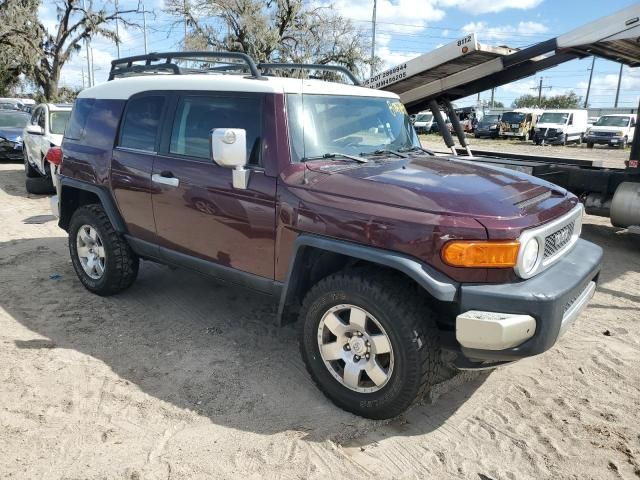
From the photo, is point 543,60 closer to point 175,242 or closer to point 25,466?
point 175,242

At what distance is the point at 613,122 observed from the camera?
2728 cm

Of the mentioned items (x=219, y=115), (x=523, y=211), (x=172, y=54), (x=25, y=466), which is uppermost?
(x=172, y=54)

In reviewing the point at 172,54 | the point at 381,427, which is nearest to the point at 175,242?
the point at 172,54

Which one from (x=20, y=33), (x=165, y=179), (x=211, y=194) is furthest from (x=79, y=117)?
(x=20, y=33)

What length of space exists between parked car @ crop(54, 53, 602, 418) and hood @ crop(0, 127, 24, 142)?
11928mm

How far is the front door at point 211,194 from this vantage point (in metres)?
3.57

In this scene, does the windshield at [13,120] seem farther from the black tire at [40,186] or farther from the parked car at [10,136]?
the black tire at [40,186]

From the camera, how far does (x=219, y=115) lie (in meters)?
3.88

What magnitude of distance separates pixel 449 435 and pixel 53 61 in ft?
132

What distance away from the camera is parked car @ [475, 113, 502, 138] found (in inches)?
1307

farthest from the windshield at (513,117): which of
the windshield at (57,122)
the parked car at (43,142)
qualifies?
the windshield at (57,122)

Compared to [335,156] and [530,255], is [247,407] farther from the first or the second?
[530,255]

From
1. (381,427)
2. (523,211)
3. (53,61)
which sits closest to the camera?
(523,211)

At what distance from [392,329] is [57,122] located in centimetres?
1065
